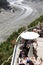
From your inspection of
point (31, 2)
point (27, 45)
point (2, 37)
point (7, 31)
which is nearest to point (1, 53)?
point (27, 45)

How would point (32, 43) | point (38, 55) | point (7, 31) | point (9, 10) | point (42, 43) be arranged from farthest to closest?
1. point (9, 10)
2. point (7, 31)
3. point (42, 43)
4. point (32, 43)
5. point (38, 55)

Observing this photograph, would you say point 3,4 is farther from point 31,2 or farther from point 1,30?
point 1,30

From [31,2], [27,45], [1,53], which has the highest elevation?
[27,45]

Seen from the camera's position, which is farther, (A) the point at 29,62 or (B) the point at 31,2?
(B) the point at 31,2

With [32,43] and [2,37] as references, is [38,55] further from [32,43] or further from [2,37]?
[2,37]

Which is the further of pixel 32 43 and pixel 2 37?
pixel 2 37

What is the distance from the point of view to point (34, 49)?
14.6 meters

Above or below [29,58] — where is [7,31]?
below

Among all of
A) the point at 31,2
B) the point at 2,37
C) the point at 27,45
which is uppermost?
the point at 27,45

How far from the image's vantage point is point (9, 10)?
57812mm

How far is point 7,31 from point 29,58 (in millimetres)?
22032

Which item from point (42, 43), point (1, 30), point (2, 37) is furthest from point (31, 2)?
point (42, 43)

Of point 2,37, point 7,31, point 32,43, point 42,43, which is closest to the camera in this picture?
point 32,43

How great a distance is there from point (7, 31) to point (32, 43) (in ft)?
66.6
